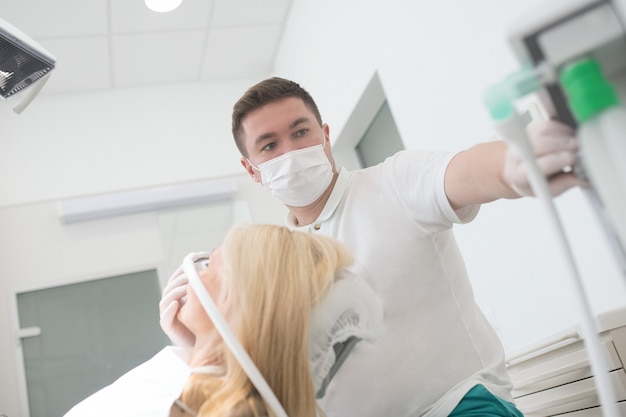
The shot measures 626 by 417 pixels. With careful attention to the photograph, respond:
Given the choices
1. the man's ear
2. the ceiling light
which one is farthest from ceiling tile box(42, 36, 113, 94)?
the man's ear

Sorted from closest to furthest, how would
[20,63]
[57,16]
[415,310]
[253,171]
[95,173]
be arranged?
1. [415,310]
2. [20,63]
3. [253,171]
4. [57,16]
5. [95,173]

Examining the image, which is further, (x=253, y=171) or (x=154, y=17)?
(x=154, y=17)

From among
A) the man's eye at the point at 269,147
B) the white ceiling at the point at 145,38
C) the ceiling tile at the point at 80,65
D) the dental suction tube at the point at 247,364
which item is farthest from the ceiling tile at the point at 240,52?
the dental suction tube at the point at 247,364

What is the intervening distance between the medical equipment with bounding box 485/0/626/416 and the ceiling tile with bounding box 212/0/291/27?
2.92m

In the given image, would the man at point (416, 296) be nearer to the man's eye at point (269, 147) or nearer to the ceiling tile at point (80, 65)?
the man's eye at point (269, 147)

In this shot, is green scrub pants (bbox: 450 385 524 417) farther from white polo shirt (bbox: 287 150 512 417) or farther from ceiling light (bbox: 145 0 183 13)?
ceiling light (bbox: 145 0 183 13)

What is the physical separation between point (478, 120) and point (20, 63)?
137 cm

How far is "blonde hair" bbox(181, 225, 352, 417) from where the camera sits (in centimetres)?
86

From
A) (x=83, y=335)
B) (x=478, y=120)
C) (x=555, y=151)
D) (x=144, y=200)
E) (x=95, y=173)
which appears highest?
(x=95, y=173)

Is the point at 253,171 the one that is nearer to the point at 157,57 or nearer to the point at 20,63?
the point at 20,63

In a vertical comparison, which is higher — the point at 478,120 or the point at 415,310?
the point at 478,120

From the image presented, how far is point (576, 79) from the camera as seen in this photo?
0.48 meters

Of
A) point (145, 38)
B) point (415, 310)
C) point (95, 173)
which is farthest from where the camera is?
point (95, 173)

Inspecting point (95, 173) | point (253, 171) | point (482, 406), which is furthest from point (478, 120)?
point (95, 173)
